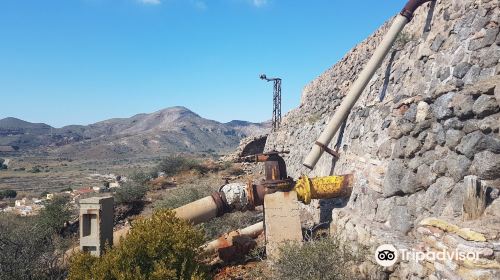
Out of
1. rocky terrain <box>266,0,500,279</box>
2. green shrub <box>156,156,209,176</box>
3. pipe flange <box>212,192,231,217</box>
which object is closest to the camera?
rocky terrain <box>266,0,500,279</box>

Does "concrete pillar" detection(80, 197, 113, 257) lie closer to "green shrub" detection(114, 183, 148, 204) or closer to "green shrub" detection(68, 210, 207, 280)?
"green shrub" detection(68, 210, 207, 280)

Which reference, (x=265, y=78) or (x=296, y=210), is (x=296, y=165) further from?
(x=265, y=78)

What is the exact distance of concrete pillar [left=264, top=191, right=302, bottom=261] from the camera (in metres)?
9.12

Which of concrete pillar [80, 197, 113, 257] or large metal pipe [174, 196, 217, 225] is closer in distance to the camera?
concrete pillar [80, 197, 113, 257]

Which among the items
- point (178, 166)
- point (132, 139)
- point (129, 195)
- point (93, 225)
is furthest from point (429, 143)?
point (132, 139)

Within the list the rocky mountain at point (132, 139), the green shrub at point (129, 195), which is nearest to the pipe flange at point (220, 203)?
the green shrub at point (129, 195)

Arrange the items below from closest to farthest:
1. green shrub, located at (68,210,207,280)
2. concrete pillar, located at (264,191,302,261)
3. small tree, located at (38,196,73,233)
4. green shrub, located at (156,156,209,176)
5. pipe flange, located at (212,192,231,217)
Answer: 1. green shrub, located at (68,210,207,280)
2. concrete pillar, located at (264,191,302,261)
3. pipe flange, located at (212,192,231,217)
4. small tree, located at (38,196,73,233)
5. green shrub, located at (156,156,209,176)

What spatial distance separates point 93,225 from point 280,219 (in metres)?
4.29

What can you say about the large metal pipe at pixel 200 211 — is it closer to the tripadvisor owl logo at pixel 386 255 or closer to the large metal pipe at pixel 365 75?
the large metal pipe at pixel 365 75

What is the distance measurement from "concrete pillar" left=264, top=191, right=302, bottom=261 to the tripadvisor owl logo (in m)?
2.99

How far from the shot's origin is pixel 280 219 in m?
9.30

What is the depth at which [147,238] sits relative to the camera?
22.9 feet

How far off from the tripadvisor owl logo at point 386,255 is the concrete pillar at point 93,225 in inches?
219

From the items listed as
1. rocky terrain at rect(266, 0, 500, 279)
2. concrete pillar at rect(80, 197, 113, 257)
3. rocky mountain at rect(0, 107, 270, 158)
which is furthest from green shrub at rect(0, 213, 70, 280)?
rocky mountain at rect(0, 107, 270, 158)
